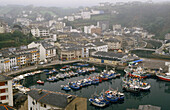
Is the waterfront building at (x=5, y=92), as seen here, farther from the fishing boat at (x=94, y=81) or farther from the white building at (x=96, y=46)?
the white building at (x=96, y=46)

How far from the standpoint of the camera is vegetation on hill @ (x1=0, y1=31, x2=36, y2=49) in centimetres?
2413

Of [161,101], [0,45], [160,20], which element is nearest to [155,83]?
[161,101]

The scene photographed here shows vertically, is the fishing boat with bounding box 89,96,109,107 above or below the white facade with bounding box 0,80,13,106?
below

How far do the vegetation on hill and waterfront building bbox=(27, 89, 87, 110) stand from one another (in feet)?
54.2

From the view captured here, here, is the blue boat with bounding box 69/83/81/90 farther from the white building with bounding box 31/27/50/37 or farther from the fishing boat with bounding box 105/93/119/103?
the white building with bounding box 31/27/50/37

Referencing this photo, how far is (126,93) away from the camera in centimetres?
1505

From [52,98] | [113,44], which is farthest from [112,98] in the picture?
[113,44]

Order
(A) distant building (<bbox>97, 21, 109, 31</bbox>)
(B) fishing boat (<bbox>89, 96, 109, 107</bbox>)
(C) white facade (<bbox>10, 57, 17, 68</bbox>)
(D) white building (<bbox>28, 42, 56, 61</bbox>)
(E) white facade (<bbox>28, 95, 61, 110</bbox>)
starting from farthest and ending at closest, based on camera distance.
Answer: (A) distant building (<bbox>97, 21, 109, 31</bbox>) → (D) white building (<bbox>28, 42, 56, 61</bbox>) → (C) white facade (<bbox>10, 57, 17, 68</bbox>) → (B) fishing boat (<bbox>89, 96, 109, 107</bbox>) → (E) white facade (<bbox>28, 95, 61, 110</bbox>)

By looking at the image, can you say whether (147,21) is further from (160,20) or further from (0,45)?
(0,45)

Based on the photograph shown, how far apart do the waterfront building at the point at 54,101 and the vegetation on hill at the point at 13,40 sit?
1653 cm

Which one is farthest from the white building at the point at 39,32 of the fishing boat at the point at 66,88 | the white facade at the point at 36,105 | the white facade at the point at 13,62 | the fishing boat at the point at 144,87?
the white facade at the point at 36,105

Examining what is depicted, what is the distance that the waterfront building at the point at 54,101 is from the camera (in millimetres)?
7824

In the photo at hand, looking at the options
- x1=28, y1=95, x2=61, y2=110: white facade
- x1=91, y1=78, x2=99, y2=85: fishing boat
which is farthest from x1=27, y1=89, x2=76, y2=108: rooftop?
x1=91, y1=78, x2=99, y2=85: fishing boat

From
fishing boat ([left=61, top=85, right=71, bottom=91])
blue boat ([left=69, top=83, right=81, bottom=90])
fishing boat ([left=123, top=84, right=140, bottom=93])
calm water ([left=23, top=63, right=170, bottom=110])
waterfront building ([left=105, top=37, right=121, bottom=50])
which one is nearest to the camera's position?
calm water ([left=23, top=63, right=170, bottom=110])
